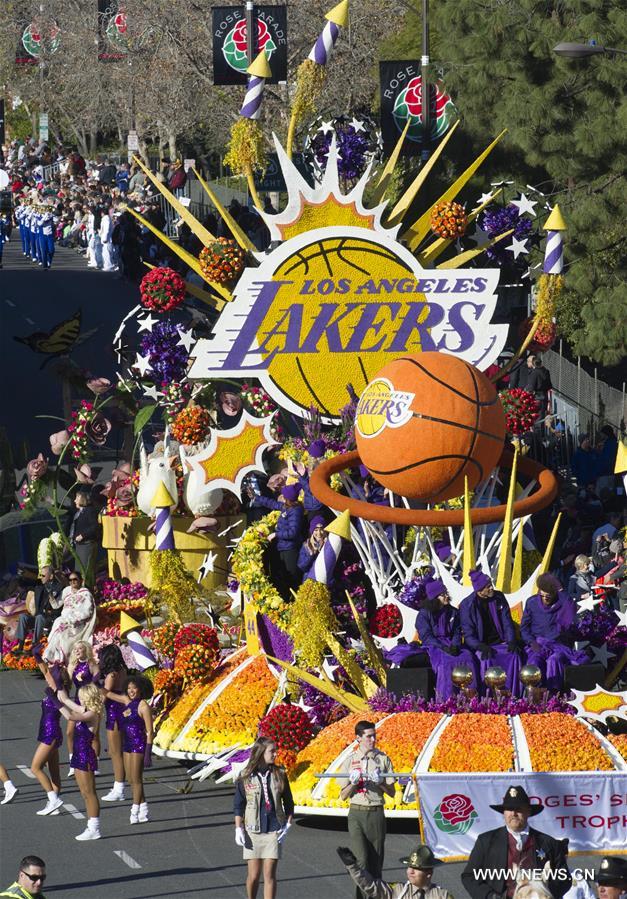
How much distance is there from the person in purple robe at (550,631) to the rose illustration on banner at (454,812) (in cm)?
266

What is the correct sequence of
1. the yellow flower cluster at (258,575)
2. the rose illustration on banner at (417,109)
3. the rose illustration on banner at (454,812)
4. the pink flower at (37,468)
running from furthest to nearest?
1. the rose illustration on banner at (417,109)
2. the pink flower at (37,468)
3. the yellow flower cluster at (258,575)
4. the rose illustration on banner at (454,812)

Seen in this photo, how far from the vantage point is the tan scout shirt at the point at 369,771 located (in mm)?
13906

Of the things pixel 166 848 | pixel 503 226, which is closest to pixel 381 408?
pixel 166 848

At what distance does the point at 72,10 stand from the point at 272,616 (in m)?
50.0

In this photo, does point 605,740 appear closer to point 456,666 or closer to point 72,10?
point 456,666

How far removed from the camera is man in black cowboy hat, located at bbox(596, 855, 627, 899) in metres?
10.3

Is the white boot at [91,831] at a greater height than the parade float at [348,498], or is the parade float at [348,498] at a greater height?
the parade float at [348,498]

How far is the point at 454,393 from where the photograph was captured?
1752cm

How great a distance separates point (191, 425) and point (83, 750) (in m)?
5.65

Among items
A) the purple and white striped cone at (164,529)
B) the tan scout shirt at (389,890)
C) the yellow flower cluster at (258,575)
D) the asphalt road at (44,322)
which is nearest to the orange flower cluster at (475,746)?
the yellow flower cluster at (258,575)

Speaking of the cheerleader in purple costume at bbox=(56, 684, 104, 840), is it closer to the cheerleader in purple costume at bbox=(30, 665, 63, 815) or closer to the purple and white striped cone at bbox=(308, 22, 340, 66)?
the cheerleader in purple costume at bbox=(30, 665, 63, 815)

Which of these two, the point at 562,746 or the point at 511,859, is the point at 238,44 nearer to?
the point at 562,746

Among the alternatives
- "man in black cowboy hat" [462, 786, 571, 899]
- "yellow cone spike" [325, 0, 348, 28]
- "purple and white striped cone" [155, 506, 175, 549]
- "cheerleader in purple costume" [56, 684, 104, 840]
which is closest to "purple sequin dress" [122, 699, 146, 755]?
"cheerleader in purple costume" [56, 684, 104, 840]

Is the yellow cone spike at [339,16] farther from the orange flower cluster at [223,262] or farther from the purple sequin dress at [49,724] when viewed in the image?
the purple sequin dress at [49,724]
